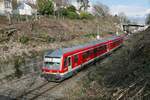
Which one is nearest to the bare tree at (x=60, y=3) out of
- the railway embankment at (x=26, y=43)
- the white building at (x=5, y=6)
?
the white building at (x=5, y=6)

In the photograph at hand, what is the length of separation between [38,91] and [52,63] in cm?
267

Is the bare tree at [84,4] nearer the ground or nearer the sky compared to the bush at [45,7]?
nearer the sky

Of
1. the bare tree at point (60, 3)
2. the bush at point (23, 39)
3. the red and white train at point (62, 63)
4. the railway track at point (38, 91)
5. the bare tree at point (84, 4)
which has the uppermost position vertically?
the bare tree at point (84, 4)

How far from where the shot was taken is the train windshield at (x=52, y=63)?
18.0m

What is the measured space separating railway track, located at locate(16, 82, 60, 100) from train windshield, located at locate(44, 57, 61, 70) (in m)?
1.30

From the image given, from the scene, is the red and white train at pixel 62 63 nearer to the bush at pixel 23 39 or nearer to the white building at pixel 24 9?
the bush at pixel 23 39

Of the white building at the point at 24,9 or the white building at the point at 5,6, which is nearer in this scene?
the white building at the point at 5,6

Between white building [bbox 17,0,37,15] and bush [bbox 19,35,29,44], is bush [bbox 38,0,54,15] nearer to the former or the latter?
white building [bbox 17,0,37,15]

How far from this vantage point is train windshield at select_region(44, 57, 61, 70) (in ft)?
59.0

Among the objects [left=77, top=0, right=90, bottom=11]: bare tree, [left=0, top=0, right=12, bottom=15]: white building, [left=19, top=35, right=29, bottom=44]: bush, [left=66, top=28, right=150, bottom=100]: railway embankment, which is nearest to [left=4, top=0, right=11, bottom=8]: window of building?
[left=0, top=0, right=12, bottom=15]: white building

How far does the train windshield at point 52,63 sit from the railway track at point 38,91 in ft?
4.27

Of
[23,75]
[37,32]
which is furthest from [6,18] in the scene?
[23,75]

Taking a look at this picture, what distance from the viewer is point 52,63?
18.3 metres

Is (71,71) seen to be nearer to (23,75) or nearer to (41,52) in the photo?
(23,75)
